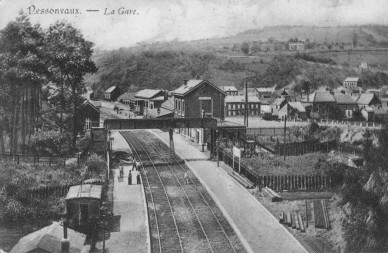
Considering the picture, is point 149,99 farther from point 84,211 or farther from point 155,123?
point 84,211

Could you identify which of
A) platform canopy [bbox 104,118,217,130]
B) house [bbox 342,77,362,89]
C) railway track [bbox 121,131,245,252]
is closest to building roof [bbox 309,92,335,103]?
house [bbox 342,77,362,89]

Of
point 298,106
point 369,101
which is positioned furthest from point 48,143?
point 369,101

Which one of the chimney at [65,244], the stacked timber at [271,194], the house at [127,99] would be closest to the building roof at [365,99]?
the house at [127,99]

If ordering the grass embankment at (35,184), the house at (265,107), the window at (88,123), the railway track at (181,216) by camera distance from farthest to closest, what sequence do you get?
the house at (265,107) < the window at (88,123) < the grass embankment at (35,184) < the railway track at (181,216)

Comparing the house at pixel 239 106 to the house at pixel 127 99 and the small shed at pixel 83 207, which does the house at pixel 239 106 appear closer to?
the house at pixel 127 99

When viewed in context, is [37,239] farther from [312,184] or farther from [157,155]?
[157,155]

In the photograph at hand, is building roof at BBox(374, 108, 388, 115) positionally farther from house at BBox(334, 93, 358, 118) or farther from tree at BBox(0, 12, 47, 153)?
tree at BBox(0, 12, 47, 153)

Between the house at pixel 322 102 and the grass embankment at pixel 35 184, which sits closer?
the grass embankment at pixel 35 184

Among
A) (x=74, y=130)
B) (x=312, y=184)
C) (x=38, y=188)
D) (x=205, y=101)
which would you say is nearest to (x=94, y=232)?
(x=38, y=188)
